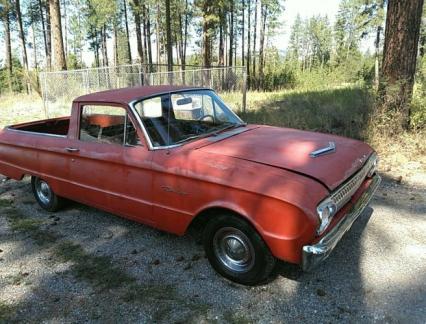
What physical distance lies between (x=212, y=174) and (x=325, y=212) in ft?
3.23

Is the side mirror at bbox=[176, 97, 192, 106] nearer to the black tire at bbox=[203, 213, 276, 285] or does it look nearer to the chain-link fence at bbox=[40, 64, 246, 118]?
the black tire at bbox=[203, 213, 276, 285]

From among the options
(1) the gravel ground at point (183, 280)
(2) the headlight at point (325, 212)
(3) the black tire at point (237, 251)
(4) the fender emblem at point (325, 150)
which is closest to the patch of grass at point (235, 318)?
(1) the gravel ground at point (183, 280)

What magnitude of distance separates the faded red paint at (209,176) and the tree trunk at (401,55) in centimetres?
380

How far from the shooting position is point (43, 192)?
5375mm

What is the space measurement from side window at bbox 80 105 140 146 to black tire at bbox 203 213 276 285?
129 cm

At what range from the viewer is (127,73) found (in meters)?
13.4

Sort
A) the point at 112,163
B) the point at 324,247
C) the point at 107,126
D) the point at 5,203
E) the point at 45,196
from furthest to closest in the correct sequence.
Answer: the point at 5,203, the point at 45,196, the point at 107,126, the point at 112,163, the point at 324,247

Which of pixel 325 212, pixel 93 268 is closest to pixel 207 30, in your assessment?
pixel 93 268

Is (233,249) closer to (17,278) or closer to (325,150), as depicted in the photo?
(325,150)

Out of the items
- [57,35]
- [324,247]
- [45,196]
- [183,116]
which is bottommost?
[45,196]

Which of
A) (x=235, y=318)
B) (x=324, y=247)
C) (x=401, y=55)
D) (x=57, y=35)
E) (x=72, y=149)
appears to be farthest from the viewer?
(x=57, y=35)

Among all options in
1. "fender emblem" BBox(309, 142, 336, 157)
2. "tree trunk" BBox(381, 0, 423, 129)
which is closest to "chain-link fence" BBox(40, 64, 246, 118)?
"tree trunk" BBox(381, 0, 423, 129)

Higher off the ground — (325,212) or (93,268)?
(325,212)

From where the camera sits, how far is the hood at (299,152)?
10.4 ft
